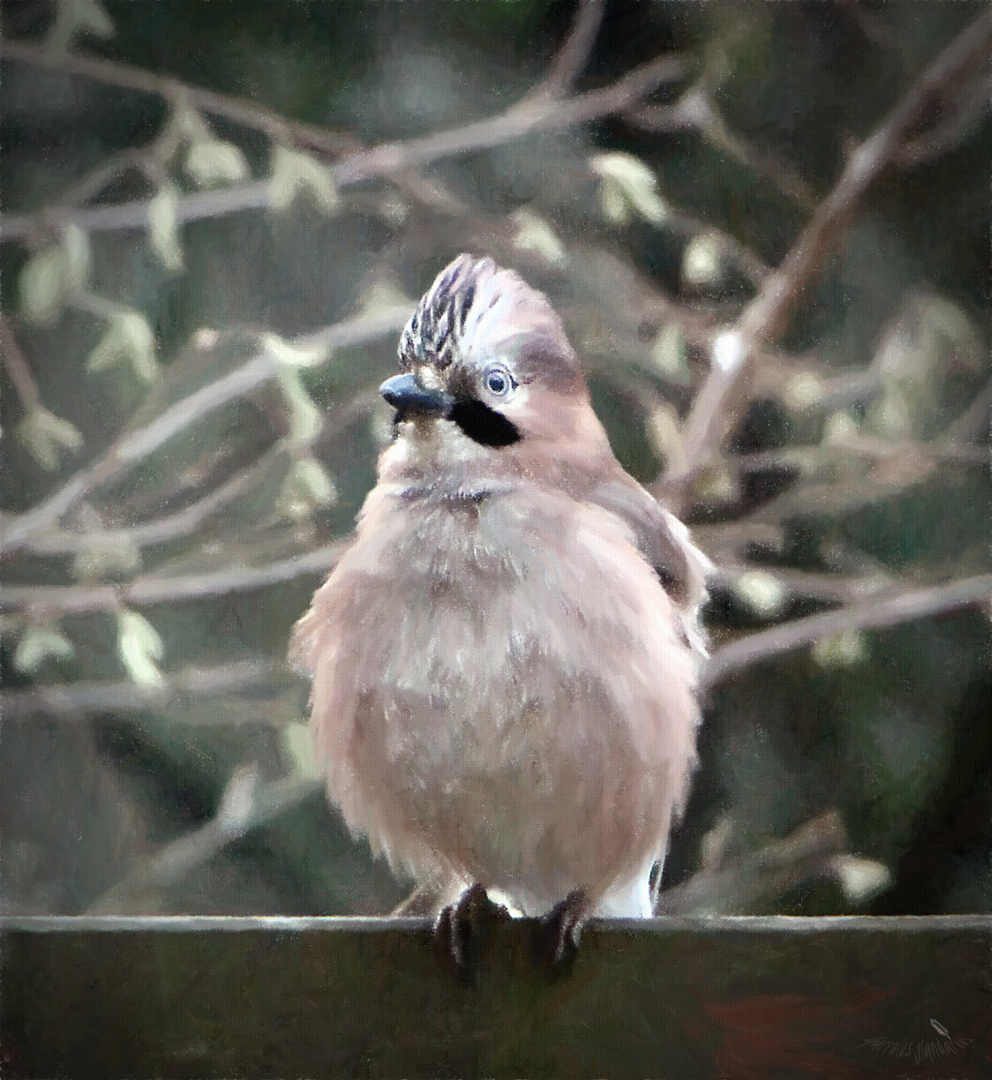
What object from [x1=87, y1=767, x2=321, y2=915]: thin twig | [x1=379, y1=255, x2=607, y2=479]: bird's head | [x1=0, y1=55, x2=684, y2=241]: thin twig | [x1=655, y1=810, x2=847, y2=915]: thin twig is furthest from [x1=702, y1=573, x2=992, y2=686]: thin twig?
[x1=0, y1=55, x2=684, y2=241]: thin twig

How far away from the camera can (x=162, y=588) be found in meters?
1.45

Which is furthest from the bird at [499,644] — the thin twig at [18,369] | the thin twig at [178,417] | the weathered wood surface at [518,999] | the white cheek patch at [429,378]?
the thin twig at [18,369]

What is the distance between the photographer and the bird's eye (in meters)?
1.14

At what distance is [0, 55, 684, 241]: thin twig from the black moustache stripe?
0.41 metres

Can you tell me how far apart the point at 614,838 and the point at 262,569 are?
1.81 ft

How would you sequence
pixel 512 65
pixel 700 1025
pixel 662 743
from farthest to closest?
pixel 512 65
pixel 662 743
pixel 700 1025

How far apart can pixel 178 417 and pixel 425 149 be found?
40 cm

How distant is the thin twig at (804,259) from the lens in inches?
54.4

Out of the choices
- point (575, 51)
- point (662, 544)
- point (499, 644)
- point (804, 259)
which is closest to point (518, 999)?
point (499, 644)

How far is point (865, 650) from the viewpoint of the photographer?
4.70 ft

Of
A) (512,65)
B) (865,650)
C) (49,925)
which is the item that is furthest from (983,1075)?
(512,65)

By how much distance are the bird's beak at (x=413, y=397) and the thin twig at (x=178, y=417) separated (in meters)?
0.30

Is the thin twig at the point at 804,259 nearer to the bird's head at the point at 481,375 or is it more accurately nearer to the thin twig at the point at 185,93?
the bird's head at the point at 481,375

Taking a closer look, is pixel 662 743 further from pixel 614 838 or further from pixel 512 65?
pixel 512 65
